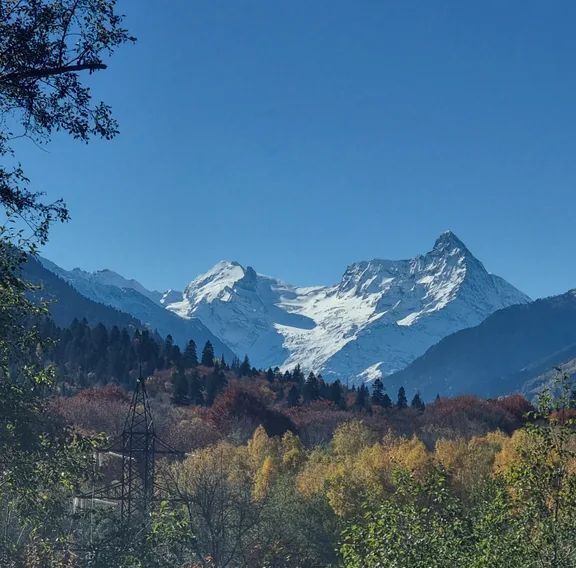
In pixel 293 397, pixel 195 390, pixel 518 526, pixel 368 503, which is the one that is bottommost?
pixel 518 526

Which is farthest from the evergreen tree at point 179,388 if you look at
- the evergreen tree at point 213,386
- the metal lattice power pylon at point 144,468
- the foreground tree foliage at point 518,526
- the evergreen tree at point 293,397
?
the foreground tree foliage at point 518,526

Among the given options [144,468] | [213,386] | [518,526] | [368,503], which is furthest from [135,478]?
[213,386]

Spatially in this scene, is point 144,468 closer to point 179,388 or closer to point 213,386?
point 179,388

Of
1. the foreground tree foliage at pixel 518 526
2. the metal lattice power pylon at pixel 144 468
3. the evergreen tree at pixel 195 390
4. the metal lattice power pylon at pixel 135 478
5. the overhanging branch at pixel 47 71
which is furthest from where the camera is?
the evergreen tree at pixel 195 390

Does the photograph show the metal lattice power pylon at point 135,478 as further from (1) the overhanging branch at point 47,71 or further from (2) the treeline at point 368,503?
(1) the overhanging branch at point 47,71

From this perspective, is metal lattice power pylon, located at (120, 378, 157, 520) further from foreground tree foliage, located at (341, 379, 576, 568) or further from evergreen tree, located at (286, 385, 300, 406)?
evergreen tree, located at (286, 385, 300, 406)

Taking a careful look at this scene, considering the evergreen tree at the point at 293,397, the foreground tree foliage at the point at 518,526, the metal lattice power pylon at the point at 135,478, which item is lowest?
the foreground tree foliage at the point at 518,526


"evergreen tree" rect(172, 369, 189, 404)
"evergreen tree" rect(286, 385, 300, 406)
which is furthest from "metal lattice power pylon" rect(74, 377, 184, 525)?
"evergreen tree" rect(286, 385, 300, 406)

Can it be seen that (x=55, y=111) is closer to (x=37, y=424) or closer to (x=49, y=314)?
(x=49, y=314)

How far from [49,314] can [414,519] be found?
10092mm

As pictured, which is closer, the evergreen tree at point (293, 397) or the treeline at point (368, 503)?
the treeline at point (368, 503)

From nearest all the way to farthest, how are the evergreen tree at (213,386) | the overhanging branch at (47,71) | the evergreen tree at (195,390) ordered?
the overhanging branch at (47,71), the evergreen tree at (195,390), the evergreen tree at (213,386)

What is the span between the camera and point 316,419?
160 m

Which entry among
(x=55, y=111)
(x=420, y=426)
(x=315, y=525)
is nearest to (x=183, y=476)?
(x=315, y=525)
